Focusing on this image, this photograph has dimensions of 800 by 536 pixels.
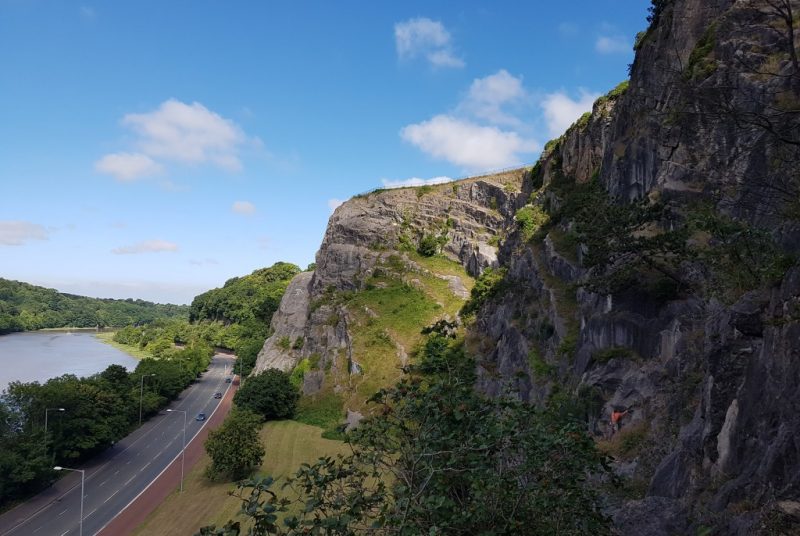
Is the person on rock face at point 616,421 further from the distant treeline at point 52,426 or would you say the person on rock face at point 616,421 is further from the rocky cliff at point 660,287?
the distant treeline at point 52,426

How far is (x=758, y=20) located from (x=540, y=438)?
79.4ft

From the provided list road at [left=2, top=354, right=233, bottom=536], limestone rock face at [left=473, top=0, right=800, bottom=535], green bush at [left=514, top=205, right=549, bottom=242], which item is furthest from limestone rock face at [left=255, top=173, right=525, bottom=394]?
road at [left=2, top=354, right=233, bottom=536]

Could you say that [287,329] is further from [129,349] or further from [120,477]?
[129,349]

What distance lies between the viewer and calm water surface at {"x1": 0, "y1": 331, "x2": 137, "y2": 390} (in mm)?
78938

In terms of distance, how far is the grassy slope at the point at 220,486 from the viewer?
27.8 metres

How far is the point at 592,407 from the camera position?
64.2 ft

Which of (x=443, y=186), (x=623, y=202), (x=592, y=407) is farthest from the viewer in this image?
(x=443, y=186)

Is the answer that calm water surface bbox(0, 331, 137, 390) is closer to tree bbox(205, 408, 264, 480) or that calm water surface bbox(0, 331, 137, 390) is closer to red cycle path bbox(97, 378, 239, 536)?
red cycle path bbox(97, 378, 239, 536)

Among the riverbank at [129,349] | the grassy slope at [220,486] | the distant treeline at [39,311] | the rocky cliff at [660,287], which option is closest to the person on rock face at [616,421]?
the rocky cliff at [660,287]

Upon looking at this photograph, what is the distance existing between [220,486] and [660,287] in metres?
30.4

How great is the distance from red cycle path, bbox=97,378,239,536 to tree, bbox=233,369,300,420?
551 centimetres

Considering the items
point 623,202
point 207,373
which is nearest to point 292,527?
point 623,202

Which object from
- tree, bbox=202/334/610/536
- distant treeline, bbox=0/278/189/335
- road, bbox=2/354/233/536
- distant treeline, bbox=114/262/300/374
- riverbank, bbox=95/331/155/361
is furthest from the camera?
distant treeline, bbox=0/278/189/335

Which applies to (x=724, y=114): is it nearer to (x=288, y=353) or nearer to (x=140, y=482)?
(x=140, y=482)
